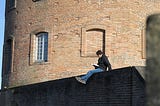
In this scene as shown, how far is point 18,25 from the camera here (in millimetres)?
22047

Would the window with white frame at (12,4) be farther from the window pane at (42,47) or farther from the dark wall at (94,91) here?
the dark wall at (94,91)

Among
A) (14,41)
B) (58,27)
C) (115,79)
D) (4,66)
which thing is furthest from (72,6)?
(115,79)

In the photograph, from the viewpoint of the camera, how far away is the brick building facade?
19.2 meters

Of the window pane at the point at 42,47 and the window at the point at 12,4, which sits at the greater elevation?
the window at the point at 12,4

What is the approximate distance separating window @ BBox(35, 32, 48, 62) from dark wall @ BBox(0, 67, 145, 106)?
523 cm

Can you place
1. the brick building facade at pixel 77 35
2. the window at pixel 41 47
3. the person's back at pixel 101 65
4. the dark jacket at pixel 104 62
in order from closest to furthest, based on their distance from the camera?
the person's back at pixel 101 65, the dark jacket at pixel 104 62, the brick building facade at pixel 77 35, the window at pixel 41 47

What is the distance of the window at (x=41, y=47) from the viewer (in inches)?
821

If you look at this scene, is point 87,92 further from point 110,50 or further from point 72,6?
point 72,6

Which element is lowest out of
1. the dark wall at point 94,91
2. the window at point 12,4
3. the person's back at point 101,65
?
the dark wall at point 94,91

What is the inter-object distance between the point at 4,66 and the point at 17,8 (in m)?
3.61

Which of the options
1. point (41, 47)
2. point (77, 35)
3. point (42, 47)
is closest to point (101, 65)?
point (77, 35)

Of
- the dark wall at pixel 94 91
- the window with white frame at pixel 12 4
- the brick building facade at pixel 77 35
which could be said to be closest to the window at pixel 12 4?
the window with white frame at pixel 12 4

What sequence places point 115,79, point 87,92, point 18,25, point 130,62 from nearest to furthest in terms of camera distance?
point 115,79, point 87,92, point 130,62, point 18,25

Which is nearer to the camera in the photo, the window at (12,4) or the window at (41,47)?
the window at (41,47)
